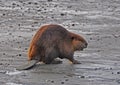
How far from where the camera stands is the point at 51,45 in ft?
39.9

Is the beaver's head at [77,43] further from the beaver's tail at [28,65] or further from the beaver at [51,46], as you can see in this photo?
the beaver's tail at [28,65]

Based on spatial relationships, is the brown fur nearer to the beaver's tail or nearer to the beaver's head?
the beaver's head

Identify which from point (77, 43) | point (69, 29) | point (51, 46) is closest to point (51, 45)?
point (51, 46)

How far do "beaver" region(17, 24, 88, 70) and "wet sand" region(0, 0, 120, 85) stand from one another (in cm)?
17

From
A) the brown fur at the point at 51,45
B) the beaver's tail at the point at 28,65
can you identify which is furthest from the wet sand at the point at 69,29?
the brown fur at the point at 51,45

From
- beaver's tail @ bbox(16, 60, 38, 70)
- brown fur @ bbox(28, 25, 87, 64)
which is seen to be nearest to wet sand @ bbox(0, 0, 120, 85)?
beaver's tail @ bbox(16, 60, 38, 70)

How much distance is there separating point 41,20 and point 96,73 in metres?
7.46

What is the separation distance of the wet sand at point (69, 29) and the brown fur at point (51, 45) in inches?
7.8

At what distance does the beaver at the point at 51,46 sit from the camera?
12.1 metres

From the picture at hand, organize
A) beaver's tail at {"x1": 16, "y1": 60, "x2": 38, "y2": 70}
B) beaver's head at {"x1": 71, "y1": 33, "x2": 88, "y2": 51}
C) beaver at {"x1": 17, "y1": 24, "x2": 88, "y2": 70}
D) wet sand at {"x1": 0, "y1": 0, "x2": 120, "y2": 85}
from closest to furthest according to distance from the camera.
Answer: wet sand at {"x1": 0, "y1": 0, "x2": 120, "y2": 85} → beaver's tail at {"x1": 16, "y1": 60, "x2": 38, "y2": 70} → beaver at {"x1": 17, "y1": 24, "x2": 88, "y2": 70} → beaver's head at {"x1": 71, "y1": 33, "x2": 88, "y2": 51}

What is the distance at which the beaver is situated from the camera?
12133 mm

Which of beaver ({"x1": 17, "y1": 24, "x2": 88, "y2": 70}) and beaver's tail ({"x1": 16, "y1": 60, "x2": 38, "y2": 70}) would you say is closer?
beaver's tail ({"x1": 16, "y1": 60, "x2": 38, "y2": 70})

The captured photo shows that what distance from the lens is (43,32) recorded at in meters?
12.3

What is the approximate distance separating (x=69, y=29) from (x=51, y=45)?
4.76 m
